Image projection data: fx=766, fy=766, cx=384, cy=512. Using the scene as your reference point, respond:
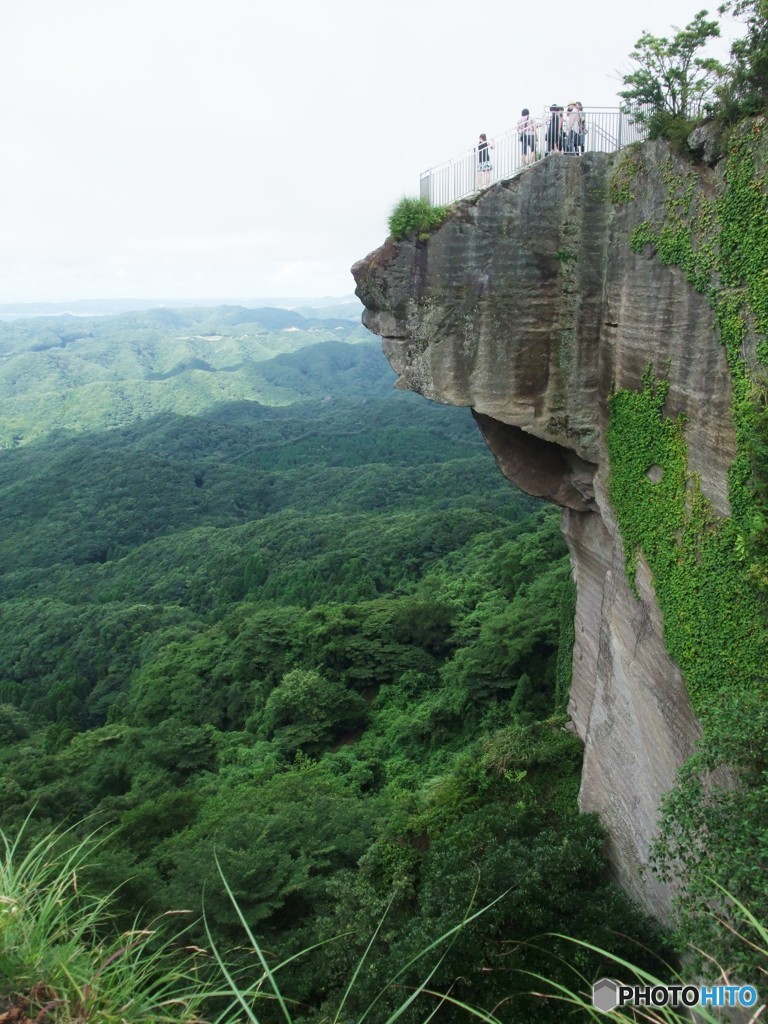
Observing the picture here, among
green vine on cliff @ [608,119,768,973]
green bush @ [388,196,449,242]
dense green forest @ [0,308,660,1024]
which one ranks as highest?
green bush @ [388,196,449,242]

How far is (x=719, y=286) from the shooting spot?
772cm

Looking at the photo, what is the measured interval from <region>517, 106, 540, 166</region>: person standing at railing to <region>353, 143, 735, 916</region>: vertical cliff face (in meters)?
0.46

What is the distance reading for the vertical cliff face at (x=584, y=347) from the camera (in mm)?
8898

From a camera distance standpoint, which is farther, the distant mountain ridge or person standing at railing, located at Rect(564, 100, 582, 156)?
the distant mountain ridge

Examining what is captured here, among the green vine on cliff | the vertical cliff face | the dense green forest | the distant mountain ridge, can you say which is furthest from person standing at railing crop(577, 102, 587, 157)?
the distant mountain ridge

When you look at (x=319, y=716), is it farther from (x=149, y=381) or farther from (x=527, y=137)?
(x=149, y=381)

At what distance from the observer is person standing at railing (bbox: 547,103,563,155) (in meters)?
10.3

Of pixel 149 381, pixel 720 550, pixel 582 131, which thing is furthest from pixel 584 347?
pixel 149 381

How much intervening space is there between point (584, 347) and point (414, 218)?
9.96ft

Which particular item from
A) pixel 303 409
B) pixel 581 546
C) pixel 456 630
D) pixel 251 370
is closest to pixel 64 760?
pixel 456 630

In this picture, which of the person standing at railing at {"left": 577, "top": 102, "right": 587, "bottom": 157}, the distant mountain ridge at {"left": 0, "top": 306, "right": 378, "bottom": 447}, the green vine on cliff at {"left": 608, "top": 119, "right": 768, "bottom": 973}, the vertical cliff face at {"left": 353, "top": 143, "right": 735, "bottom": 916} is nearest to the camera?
the green vine on cliff at {"left": 608, "top": 119, "right": 768, "bottom": 973}

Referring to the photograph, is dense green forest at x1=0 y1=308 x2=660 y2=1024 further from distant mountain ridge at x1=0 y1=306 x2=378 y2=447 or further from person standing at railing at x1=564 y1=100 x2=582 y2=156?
distant mountain ridge at x1=0 y1=306 x2=378 y2=447

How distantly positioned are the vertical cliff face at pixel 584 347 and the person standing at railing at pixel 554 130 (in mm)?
400

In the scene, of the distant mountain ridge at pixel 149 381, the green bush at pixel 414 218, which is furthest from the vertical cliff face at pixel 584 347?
the distant mountain ridge at pixel 149 381
